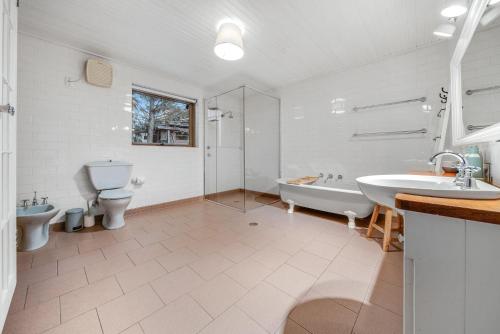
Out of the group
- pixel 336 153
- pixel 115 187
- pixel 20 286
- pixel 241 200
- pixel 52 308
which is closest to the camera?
pixel 52 308

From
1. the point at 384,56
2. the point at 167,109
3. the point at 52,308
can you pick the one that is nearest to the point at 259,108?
the point at 167,109

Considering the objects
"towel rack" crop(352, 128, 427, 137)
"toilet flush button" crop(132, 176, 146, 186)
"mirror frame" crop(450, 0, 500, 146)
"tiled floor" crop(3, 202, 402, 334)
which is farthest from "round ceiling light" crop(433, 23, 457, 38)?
"toilet flush button" crop(132, 176, 146, 186)

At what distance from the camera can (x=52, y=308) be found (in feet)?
4.00

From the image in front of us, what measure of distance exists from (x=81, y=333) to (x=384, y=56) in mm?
4085

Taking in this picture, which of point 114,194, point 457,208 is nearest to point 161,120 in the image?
point 114,194

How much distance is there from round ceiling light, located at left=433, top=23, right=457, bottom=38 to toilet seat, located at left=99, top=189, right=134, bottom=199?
4042mm

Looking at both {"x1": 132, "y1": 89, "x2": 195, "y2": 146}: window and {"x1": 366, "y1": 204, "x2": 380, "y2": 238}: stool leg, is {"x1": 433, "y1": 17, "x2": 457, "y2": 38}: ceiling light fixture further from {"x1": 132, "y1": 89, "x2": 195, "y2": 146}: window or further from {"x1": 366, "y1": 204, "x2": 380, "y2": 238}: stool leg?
{"x1": 132, "y1": 89, "x2": 195, "y2": 146}: window

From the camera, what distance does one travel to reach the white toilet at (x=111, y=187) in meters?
2.40

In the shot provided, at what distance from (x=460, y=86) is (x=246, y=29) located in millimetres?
2176

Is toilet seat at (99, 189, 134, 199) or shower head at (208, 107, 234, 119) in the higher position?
shower head at (208, 107, 234, 119)

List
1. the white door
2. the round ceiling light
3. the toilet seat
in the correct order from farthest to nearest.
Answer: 1. the toilet seat
2. the round ceiling light
3. the white door

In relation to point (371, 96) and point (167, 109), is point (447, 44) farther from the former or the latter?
point (167, 109)

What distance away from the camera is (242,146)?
4.29m

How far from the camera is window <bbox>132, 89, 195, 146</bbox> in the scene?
3.17 m
